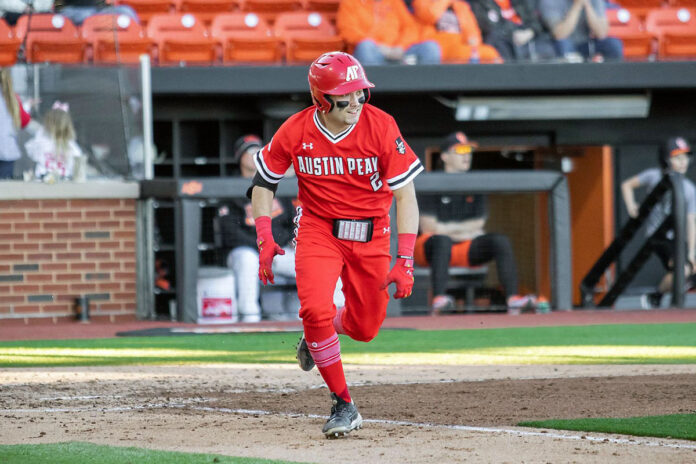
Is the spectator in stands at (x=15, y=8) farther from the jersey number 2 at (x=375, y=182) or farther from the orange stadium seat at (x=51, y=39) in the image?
the jersey number 2 at (x=375, y=182)

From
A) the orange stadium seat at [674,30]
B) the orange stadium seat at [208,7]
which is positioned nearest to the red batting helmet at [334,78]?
the orange stadium seat at [208,7]

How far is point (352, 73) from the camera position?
16.0ft

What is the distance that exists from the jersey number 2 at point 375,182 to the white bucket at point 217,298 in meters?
6.68

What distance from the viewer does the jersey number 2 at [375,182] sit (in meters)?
5.13

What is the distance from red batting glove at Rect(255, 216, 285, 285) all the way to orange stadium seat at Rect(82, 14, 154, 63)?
9135 mm

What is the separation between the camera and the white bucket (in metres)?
11.7

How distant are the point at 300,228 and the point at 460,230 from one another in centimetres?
703

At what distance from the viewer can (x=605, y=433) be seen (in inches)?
179

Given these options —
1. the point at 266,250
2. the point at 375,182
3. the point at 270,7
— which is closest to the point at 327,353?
the point at 266,250

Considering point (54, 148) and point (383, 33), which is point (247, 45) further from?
point (54, 148)

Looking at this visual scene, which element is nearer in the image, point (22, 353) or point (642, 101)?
point (22, 353)

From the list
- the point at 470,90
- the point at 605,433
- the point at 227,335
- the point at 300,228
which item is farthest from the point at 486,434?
the point at 470,90

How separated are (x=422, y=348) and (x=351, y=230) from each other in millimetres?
4114

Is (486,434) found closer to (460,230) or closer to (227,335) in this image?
(227,335)
